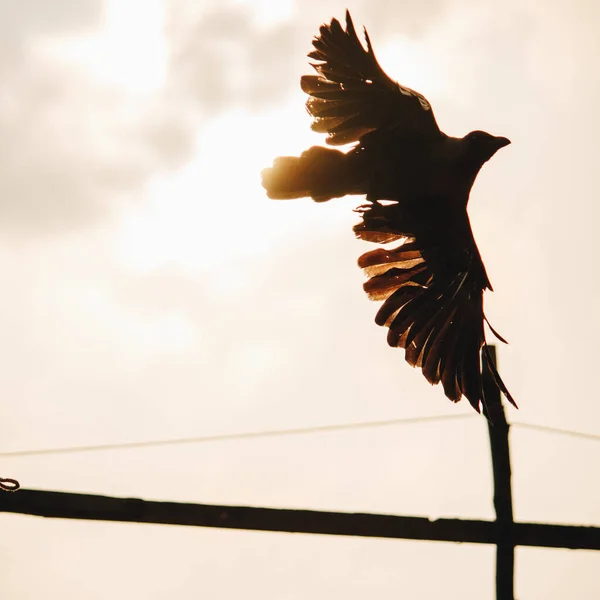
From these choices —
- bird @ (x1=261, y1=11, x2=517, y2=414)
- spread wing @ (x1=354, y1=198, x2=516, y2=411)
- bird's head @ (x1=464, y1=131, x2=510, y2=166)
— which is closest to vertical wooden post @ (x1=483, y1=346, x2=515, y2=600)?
bird @ (x1=261, y1=11, x2=517, y2=414)

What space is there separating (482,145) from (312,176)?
3.47ft

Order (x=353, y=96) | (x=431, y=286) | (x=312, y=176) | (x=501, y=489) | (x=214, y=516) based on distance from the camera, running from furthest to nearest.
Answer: (x=431, y=286)
(x=312, y=176)
(x=353, y=96)
(x=501, y=489)
(x=214, y=516)

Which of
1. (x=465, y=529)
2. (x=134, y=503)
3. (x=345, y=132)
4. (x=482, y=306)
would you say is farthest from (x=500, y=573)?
(x=345, y=132)

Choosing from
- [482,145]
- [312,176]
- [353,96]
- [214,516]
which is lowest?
[214,516]

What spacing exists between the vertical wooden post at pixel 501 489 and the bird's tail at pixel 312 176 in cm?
163

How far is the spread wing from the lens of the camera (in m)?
5.17

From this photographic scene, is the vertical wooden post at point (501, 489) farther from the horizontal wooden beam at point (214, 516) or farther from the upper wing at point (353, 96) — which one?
the upper wing at point (353, 96)

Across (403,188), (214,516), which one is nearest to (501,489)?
(214,516)

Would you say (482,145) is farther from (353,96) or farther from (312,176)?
(312,176)

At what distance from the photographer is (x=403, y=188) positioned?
16.7ft

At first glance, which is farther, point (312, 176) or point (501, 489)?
point (312, 176)

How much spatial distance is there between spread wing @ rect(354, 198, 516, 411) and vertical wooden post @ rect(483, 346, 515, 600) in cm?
105

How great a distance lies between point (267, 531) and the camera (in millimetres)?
2889

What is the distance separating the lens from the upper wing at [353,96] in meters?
4.66
